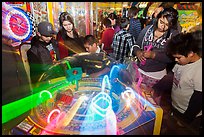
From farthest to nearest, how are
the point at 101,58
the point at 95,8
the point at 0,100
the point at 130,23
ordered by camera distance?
the point at 95,8 → the point at 130,23 → the point at 101,58 → the point at 0,100

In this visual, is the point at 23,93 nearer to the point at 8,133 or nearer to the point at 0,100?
the point at 0,100

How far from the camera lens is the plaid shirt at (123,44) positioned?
2591mm

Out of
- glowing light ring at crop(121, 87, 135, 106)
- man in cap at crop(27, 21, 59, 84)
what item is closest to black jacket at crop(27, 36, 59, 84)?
man in cap at crop(27, 21, 59, 84)

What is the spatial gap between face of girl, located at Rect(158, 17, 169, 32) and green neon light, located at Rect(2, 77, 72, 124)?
1.21 meters

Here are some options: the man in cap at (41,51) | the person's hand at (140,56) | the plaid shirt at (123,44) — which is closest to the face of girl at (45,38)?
the man in cap at (41,51)

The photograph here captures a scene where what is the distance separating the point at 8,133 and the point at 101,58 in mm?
1330

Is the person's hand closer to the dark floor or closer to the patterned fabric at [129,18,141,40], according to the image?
the dark floor

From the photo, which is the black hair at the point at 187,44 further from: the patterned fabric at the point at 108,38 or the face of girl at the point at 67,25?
the patterned fabric at the point at 108,38

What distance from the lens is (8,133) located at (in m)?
→ 1.27

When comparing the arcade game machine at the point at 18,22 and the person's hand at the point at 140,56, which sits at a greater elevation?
the arcade game machine at the point at 18,22

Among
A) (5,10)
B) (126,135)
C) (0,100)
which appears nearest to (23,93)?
(0,100)

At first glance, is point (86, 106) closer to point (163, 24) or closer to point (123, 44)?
point (163, 24)

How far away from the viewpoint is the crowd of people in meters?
1.57

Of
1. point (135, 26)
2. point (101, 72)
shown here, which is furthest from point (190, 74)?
point (135, 26)
